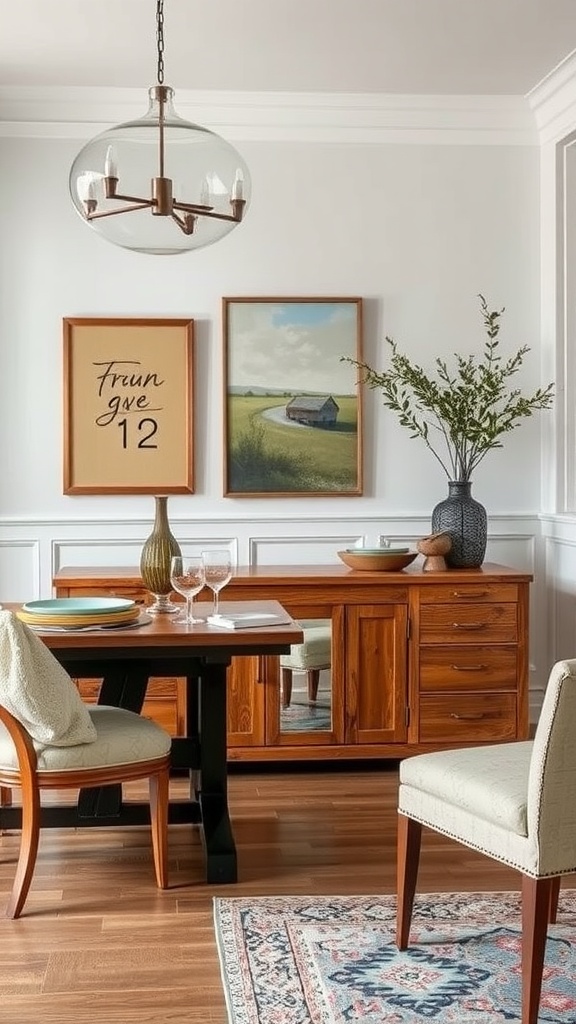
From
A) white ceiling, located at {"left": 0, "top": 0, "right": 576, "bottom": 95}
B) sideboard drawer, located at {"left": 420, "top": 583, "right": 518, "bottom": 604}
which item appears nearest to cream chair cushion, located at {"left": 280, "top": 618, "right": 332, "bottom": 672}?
sideboard drawer, located at {"left": 420, "top": 583, "right": 518, "bottom": 604}

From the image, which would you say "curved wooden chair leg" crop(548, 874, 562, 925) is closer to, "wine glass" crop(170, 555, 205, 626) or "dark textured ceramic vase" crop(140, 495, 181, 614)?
"wine glass" crop(170, 555, 205, 626)

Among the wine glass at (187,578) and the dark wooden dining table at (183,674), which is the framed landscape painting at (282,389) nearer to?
the dark wooden dining table at (183,674)

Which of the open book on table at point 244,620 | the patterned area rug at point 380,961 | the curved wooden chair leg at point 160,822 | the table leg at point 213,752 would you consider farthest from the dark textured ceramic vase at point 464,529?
the curved wooden chair leg at point 160,822

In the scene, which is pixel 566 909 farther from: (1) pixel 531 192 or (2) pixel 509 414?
(1) pixel 531 192

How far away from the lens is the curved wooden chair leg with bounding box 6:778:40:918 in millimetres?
3199

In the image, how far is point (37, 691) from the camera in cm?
313

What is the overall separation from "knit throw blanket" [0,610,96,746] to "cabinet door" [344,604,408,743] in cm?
166

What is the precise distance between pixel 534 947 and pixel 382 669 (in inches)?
91.6

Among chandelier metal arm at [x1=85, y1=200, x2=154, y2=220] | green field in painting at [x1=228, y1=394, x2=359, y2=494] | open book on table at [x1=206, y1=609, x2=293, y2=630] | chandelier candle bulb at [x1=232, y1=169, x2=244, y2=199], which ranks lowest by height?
open book on table at [x1=206, y1=609, x2=293, y2=630]

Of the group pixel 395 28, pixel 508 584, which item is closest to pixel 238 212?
pixel 395 28

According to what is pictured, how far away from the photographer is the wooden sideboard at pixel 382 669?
4.71 meters

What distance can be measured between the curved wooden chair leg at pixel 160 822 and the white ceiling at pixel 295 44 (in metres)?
2.61

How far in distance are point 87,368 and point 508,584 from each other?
1.98 metres

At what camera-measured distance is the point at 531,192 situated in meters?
5.50
